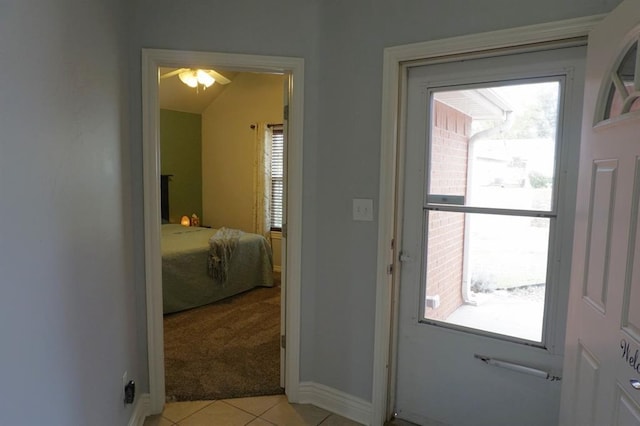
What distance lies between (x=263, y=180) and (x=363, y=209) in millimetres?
3721

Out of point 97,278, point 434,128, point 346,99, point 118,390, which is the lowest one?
point 118,390

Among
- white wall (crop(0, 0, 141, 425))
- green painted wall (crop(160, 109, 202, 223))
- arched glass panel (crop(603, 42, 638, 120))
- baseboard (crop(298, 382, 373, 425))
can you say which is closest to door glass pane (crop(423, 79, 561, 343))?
arched glass panel (crop(603, 42, 638, 120))

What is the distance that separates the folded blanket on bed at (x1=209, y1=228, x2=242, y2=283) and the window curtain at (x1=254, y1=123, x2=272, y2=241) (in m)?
1.24

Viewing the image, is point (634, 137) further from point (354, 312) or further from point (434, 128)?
point (354, 312)

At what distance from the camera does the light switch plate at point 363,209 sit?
221 cm

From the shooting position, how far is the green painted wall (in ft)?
19.6

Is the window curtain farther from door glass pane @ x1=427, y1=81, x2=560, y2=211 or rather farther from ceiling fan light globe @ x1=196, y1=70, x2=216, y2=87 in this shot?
door glass pane @ x1=427, y1=81, x2=560, y2=211

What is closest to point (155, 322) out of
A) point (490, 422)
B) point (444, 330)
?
point (444, 330)

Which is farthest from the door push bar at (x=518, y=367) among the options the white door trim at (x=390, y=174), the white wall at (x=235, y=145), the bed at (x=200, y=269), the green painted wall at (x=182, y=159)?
the green painted wall at (x=182, y=159)

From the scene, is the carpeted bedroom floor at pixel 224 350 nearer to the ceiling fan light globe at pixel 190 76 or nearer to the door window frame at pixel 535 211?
the door window frame at pixel 535 211

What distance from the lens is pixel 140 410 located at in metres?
2.27

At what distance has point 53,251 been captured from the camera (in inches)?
48.8

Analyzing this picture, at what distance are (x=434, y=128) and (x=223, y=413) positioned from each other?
1990 millimetres

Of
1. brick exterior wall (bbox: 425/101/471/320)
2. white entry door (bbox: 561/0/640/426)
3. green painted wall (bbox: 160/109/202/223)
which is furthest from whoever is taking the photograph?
green painted wall (bbox: 160/109/202/223)
